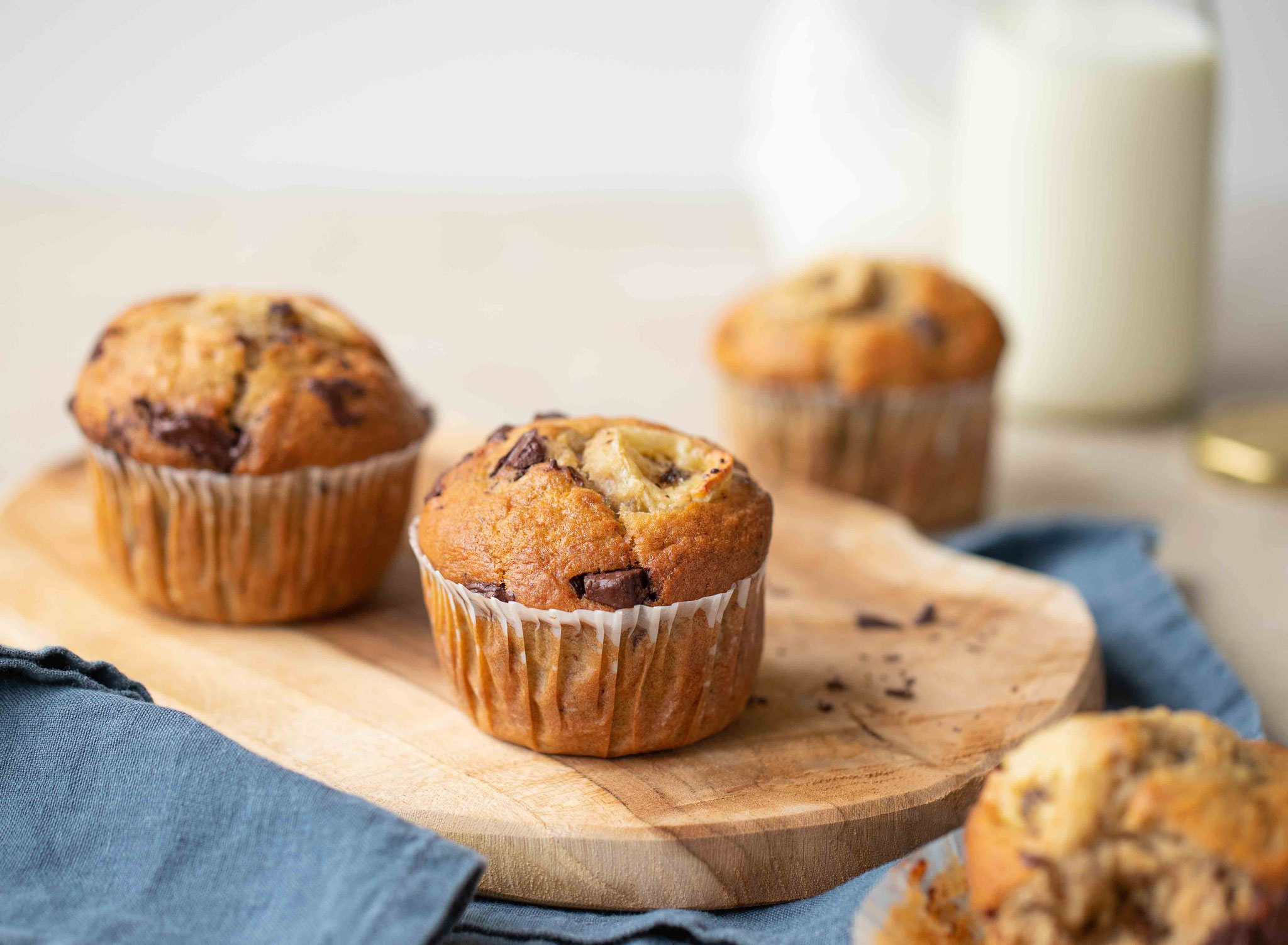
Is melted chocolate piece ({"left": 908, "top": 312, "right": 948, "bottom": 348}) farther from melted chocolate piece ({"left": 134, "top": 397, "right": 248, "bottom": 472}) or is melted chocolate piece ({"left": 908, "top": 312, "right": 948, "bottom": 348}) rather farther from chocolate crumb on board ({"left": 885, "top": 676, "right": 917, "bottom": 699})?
melted chocolate piece ({"left": 134, "top": 397, "right": 248, "bottom": 472})

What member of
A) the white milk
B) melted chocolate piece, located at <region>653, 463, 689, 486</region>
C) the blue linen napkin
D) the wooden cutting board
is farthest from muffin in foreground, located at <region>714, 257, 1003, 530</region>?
the blue linen napkin

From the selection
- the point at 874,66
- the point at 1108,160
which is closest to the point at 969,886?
the point at 1108,160

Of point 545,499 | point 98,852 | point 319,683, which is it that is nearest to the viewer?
point 98,852

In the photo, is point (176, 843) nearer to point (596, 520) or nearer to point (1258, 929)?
point (596, 520)

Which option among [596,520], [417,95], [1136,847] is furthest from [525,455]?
[417,95]

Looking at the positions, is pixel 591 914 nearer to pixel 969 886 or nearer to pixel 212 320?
pixel 969 886

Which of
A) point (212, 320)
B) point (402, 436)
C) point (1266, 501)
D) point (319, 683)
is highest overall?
point (212, 320)

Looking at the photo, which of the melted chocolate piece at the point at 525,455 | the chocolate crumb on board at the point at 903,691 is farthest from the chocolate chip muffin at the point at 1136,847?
the melted chocolate piece at the point at 525,455
